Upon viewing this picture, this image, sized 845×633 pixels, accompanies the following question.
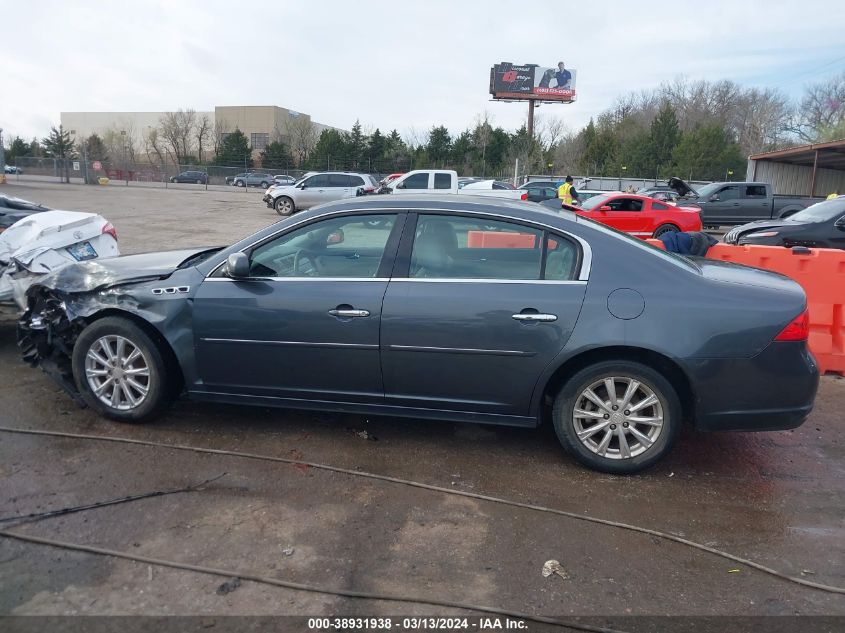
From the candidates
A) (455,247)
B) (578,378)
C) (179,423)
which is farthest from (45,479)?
(578,378)

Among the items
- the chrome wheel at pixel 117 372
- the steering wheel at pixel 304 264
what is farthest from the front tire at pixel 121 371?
the steering wheel at pixel 304 264

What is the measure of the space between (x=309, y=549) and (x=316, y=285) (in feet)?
5.46

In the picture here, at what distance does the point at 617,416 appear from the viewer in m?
3.88

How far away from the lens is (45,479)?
3764 mm

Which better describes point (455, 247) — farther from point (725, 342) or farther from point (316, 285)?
point (725, 342)

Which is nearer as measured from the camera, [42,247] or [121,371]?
[121,371]

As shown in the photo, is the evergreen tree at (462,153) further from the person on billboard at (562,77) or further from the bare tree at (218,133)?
the bare tree at (218,133)

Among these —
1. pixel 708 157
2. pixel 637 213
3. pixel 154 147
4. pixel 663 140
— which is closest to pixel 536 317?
pixel 637 213

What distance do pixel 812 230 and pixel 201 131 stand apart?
72754 mm

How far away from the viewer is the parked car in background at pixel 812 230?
9523 millimetres

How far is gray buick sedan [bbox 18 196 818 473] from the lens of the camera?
377 cm

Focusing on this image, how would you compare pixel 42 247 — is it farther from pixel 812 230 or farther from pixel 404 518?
pixel 812 230

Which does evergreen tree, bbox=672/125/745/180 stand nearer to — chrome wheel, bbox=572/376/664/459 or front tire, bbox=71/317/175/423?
chrome wheel, bbox=572/376/664/459

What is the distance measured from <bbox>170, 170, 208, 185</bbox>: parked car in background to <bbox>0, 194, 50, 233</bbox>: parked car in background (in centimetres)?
4370
